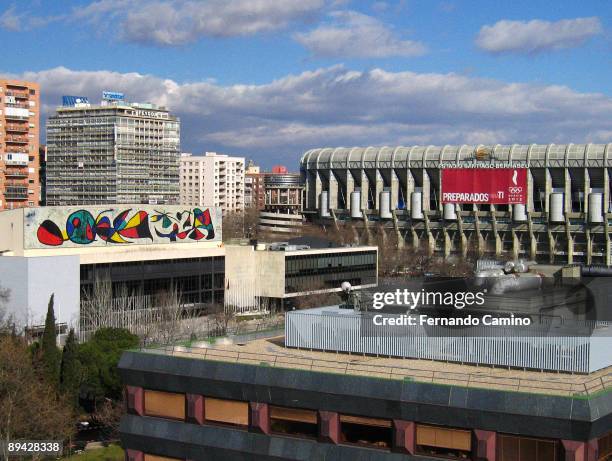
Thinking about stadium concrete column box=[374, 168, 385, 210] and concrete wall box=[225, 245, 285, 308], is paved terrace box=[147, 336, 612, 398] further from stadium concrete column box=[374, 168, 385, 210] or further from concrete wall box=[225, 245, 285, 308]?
stadium concrete column box=[374, 168, 385, 210]

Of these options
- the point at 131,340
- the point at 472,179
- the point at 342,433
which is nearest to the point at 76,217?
the point at 131,340

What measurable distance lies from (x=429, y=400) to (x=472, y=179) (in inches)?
4664

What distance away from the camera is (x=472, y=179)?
141750 millimetres

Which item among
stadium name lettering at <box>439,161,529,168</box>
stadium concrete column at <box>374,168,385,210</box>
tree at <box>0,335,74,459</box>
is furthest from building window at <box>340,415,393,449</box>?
stadium concrete column at <box>374,168,385,210</box>

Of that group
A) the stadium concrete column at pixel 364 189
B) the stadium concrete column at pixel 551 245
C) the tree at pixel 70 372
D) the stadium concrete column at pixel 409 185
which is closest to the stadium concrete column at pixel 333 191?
the stadium concrete column at pixel 364 189

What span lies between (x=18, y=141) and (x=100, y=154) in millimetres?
52307

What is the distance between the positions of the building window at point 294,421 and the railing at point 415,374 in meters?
1.52

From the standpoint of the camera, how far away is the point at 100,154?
620 ft

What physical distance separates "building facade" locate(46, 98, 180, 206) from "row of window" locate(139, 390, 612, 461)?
159711 mm

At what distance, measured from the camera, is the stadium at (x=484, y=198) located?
13438 centimetres

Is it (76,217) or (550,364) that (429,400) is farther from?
(76,217)

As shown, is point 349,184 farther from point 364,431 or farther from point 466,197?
point 364,431

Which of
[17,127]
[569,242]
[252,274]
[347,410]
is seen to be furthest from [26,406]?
[569,242]

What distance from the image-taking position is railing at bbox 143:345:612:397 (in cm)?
2677
